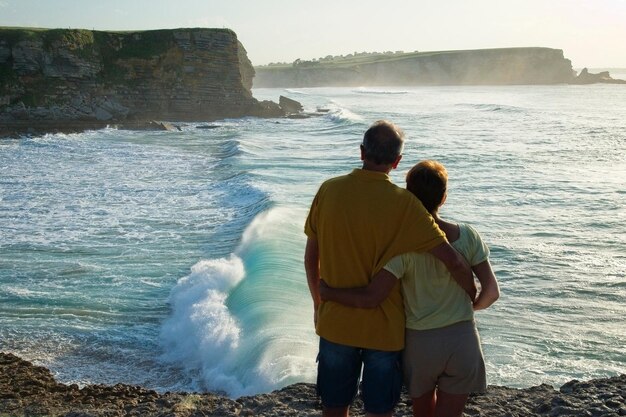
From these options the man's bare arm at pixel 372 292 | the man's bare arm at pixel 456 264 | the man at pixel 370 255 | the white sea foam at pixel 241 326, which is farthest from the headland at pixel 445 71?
the man's bare arm at pixel 372 292

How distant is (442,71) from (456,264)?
134 metres

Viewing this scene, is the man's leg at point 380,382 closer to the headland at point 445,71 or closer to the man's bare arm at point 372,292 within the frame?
the man's bare arm at point 372,292

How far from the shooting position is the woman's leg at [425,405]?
3799 millimetres

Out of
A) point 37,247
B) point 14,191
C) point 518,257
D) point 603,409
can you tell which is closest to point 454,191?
point 518,257

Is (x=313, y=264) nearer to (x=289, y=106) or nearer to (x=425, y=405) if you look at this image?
(x=425, y=405)

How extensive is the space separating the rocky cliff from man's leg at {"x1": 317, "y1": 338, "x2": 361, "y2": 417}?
37.0m

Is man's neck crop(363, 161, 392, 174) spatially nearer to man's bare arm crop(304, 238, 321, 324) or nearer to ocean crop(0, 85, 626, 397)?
man's bare arm crop(304, 238, 321, 324)

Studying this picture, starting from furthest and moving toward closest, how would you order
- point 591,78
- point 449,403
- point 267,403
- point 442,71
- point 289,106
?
1. point 442,71
2. point 591,78
3. point 289,106
4. point 267,403
5. point 449,403

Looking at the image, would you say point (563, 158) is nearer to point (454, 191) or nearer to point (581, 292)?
point (454, 191)

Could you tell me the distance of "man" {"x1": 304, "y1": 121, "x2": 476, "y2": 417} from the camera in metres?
3.56

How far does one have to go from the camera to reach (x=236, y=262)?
39.1 feet

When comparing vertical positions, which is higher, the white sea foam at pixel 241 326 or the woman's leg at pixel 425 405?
the woman's leg at pixel 425 405

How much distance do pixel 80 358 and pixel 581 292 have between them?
6907 millimetres

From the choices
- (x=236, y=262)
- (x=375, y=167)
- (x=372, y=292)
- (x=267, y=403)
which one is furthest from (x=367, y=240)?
(x=236, y=262)
